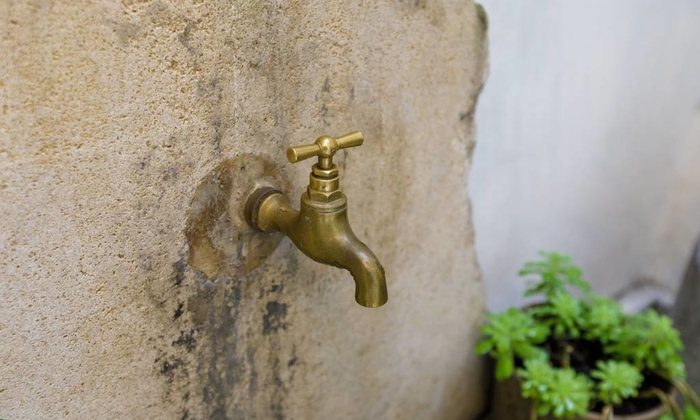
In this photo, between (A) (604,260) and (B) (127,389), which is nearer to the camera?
(B) (127,389)

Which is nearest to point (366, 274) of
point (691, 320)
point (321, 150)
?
point (321, 150)

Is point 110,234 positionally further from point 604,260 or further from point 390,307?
point 604,260

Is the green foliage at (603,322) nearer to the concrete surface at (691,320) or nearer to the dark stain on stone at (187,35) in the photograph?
the concrete surface at (691,320)

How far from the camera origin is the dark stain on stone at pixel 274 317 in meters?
0.90

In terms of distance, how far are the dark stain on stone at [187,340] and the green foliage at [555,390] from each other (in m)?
0.67

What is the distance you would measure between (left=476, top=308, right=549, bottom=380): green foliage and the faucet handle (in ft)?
2.14

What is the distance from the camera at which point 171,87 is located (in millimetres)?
694

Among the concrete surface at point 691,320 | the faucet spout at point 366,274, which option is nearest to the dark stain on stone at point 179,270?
the faucet spout at point 366,274

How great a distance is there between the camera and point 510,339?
1244 millimetres

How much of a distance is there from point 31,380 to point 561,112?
4.37 ft

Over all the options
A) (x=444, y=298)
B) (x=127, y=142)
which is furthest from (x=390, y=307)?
(x=127, y=142)

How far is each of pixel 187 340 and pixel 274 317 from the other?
0.14 metres

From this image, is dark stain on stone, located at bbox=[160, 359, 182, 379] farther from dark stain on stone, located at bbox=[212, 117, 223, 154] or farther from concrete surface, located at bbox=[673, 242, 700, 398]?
concrete surface, located at bbox=[673, 242, 700, 398]

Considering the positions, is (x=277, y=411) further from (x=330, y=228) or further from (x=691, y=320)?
(x=691, y=320)
